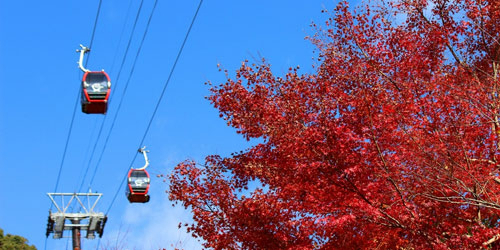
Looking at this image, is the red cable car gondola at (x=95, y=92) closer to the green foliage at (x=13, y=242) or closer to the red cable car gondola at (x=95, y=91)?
the red cable car gondola at (x=95, y=91)

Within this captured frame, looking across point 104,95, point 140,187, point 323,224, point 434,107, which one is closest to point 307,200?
point 323,224

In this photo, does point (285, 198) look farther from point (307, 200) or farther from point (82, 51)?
point (82, 51)

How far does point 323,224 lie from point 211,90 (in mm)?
7499

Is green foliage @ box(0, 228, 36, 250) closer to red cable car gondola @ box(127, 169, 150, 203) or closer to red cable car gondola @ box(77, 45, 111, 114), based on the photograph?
red cable car gondola @ box(127, 169, 150, 203)

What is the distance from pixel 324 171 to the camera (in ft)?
50.9

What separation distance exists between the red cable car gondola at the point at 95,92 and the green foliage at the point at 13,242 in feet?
107

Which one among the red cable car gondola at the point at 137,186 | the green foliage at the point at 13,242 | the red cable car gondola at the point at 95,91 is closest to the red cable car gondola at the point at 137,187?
the red cable car gondola at the point at 137,186

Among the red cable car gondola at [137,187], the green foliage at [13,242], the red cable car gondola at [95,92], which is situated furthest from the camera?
the green foliage at [13,242]

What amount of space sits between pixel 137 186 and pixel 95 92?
9.72 metres

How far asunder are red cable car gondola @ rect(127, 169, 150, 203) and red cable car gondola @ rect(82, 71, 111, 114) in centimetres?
908

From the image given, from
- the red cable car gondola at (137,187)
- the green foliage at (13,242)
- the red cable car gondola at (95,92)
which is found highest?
the green foliage at (13,242)

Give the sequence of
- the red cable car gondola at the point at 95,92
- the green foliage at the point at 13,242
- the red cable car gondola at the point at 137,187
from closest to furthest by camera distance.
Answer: the red cable car gondola at the point at 95,92 → the red cable car gondola at the point at 137,187 → the green foliage at the point at 13,242

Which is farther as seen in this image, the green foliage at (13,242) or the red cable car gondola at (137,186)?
the green foliage at (13,242)

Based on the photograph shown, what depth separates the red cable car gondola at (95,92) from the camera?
1945 cm
